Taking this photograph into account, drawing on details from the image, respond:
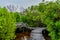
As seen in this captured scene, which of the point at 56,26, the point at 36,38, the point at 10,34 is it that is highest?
the point at 56,26

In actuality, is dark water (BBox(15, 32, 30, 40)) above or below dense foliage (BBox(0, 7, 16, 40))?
below

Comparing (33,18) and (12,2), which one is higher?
(12,2)

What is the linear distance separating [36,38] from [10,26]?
146 inches

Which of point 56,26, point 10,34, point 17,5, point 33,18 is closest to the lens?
point 56,26

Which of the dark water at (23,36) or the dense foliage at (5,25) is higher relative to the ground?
the dense foliage at (5,25)

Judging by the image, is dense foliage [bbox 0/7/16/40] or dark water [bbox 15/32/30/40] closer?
dense foliage [bbox 0/7/16/40]

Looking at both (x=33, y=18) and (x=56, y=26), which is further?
(x=33, y=18)

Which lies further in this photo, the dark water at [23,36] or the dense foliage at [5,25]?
the dark water at [23,36]

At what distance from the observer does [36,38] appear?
13.8 metres

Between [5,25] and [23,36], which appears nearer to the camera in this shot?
[5,25]

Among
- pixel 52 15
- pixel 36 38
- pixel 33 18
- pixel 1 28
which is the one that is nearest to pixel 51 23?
pixel 52 15

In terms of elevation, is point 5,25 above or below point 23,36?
above

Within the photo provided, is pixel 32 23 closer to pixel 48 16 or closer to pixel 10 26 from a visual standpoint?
pixel 10 26

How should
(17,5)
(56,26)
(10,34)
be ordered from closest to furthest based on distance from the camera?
(56,26)
(10,34)
(17,5)
